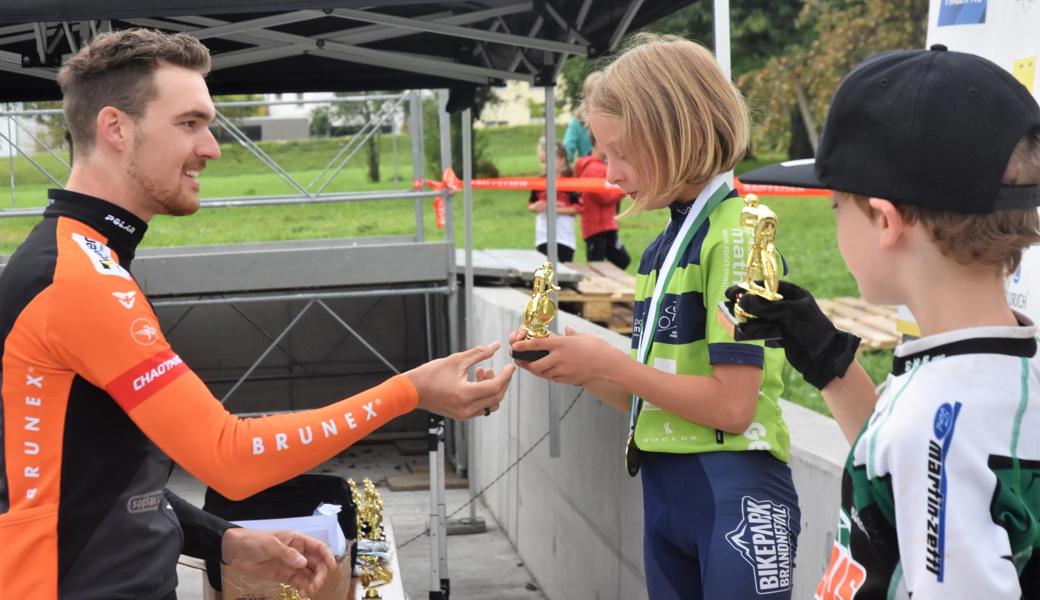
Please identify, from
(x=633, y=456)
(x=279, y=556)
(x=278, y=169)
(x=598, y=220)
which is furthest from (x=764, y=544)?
(x=598, y=220)

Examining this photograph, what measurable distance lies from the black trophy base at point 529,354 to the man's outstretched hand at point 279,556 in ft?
2.07

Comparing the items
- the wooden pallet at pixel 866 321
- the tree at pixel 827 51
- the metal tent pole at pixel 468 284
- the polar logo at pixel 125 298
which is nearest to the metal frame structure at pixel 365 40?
the metal tent pole at pixel 468 284

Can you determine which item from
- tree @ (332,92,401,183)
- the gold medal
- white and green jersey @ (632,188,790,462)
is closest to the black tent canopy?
white and green jersey @ (632,188,790,462)

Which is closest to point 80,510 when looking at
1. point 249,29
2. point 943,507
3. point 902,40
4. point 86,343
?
point 86,343

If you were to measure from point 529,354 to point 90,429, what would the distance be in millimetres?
1026

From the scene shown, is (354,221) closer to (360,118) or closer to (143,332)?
(360,118)

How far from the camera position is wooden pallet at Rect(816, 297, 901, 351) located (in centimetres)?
951

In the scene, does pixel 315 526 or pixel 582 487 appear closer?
pixel 315 526

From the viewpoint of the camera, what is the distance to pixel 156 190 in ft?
7.57

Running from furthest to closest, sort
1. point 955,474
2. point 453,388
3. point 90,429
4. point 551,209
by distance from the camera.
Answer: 1. point 551,209
2. point 453,388
3. point 90,429
4. point 955,474

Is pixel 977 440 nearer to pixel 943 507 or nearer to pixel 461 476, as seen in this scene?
pixel 943 507

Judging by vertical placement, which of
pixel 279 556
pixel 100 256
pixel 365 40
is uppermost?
pixel 365 40

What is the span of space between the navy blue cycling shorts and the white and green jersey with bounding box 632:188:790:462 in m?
0.04

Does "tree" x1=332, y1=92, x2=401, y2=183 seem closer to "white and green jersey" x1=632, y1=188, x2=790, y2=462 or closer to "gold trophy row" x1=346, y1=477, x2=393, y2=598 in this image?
"gold trophy row" x1=346, y1=477, x2=393, y2=598
